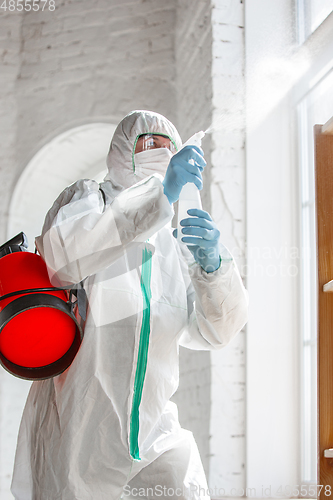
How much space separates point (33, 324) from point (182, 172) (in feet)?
1.46

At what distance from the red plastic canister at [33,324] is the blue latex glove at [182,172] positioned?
321 mm

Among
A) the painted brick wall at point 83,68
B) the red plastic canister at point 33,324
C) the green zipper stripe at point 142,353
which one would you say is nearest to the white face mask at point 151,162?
the green zipper stripe at point 142,353

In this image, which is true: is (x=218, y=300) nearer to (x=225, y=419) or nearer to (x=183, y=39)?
(x=225, y=419)

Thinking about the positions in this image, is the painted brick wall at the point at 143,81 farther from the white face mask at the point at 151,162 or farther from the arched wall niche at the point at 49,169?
the white face mask at the point at 151,162

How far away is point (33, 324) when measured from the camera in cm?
106

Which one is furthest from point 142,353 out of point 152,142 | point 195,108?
point 195,108

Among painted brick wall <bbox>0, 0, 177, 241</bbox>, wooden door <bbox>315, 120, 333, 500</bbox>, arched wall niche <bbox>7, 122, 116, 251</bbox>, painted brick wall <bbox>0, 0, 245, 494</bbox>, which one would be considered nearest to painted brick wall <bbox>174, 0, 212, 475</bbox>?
painted brick wall <bbox>0, 0, 245, 494</bbox>

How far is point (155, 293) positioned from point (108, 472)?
1.34 feet

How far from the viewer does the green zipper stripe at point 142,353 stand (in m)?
1.09

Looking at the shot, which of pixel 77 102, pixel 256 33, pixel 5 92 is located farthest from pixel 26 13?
pixel 256 33

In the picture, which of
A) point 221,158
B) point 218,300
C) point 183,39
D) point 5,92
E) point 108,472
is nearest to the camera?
point 108,472

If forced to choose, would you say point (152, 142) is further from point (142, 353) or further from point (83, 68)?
point (83, 68)

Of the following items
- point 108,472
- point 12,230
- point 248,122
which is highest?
point 248,122

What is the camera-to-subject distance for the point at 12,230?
250cm
